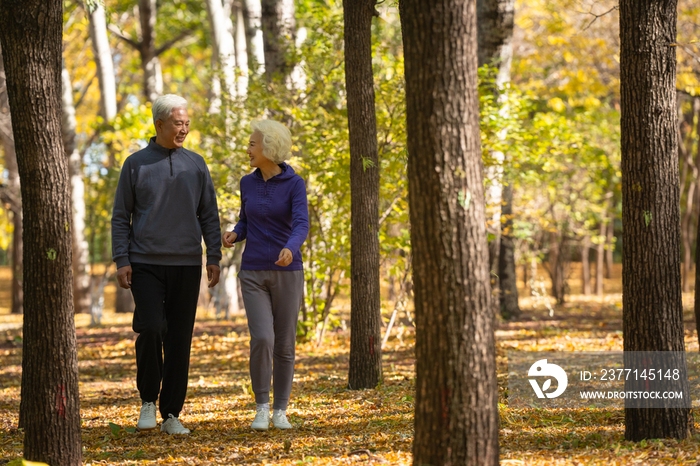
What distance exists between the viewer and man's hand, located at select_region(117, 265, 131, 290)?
3.96m

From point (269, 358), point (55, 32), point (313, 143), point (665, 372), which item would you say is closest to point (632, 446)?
point (665, 372)

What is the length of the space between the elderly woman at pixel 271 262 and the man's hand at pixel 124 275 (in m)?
0.62

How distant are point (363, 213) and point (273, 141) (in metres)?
1.61

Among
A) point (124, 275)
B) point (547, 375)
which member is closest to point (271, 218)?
point (124, 275)

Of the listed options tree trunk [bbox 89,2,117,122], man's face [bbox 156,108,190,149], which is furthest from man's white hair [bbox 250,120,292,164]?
tree trunk [bbox 89,2,117,122]

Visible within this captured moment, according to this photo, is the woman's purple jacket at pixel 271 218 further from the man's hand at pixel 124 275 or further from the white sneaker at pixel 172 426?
the white sneaker at pixel 172 426

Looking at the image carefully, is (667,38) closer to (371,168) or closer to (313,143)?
(371,168)

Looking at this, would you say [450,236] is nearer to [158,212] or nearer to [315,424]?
[158,212]

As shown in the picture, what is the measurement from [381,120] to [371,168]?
7.23 ft

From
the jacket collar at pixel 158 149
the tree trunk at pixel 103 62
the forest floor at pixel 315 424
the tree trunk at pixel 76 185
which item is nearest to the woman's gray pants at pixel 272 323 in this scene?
the forest floor at pixel 315 424

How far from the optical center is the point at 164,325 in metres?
4.07

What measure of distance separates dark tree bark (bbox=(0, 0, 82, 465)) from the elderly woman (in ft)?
3.68

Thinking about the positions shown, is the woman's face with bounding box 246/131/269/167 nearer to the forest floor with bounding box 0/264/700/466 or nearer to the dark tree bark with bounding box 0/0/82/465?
the dark tree bark with bounding box 0/0/82/465

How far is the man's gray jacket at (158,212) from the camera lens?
405 cm
